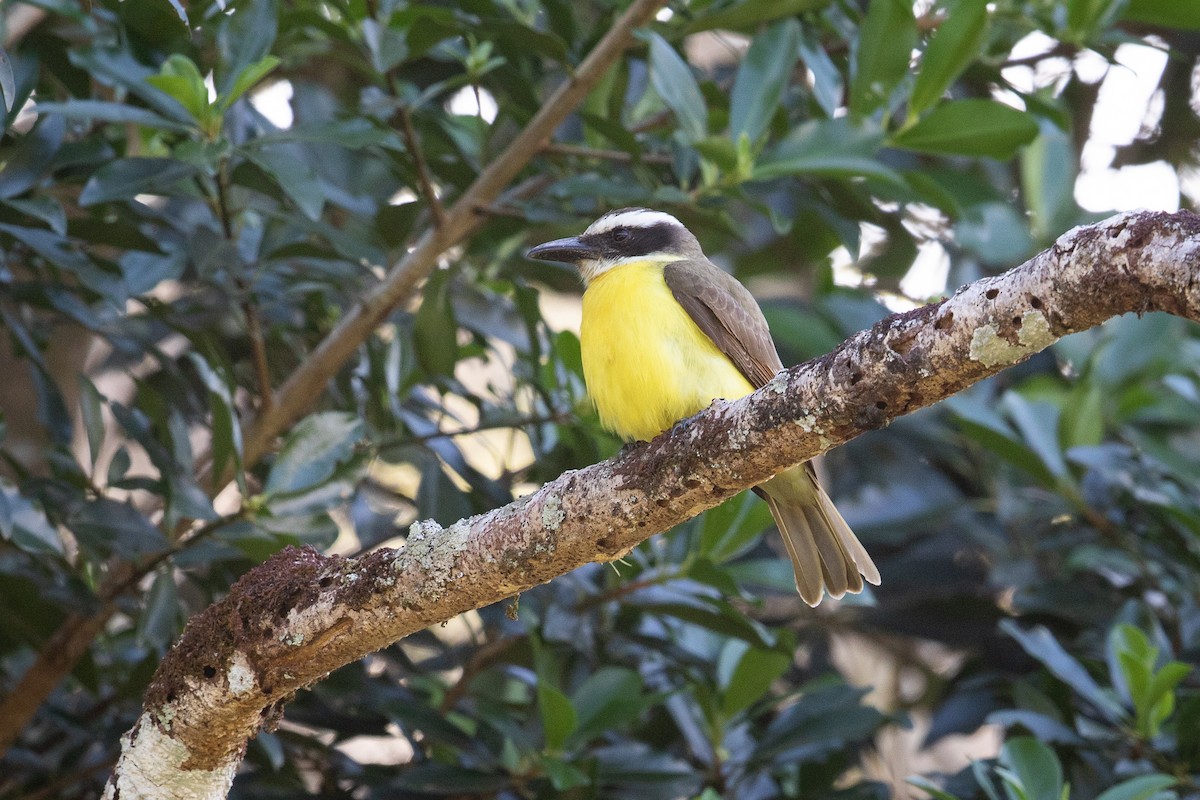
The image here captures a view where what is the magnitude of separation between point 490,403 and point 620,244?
0.70 m

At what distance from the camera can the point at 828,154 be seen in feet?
11.3

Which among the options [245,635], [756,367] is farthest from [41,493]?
[756,367]

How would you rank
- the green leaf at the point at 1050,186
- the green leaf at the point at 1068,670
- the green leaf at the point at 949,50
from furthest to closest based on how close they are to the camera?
the green leaf at the point at 1050,186, the green leaf at the point at 1068,670, the green leaf at the point at 949,50

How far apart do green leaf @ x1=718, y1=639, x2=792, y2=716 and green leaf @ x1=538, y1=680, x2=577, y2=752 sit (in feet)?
2.05

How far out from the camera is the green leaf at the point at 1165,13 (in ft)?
11.5

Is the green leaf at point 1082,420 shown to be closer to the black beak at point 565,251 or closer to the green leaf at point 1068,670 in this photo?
the green leaf at point 1068,670

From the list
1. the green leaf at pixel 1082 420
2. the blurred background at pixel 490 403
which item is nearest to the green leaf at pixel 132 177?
the blurred background at pixel 490 403

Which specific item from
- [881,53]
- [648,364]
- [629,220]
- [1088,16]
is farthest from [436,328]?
[1088,16]

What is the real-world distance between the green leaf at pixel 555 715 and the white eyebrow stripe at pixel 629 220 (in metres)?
1.42

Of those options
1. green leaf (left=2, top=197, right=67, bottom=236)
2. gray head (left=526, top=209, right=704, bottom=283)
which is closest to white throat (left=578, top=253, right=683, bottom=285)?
gray head (left=526, top=209, right=704, bottom=283)

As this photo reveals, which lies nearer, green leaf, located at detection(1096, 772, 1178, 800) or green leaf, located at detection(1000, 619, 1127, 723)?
green leaf, located at detection(1096, 772, 1178, 800)

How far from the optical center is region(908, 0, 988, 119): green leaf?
11.0 ft

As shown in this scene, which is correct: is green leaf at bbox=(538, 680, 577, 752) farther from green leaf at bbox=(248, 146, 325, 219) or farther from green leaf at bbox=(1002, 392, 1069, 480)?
green leaf at bbox=(1002, 392, 1069, 480)

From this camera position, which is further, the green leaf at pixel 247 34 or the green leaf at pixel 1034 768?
the green leaf at pixel 247 34
